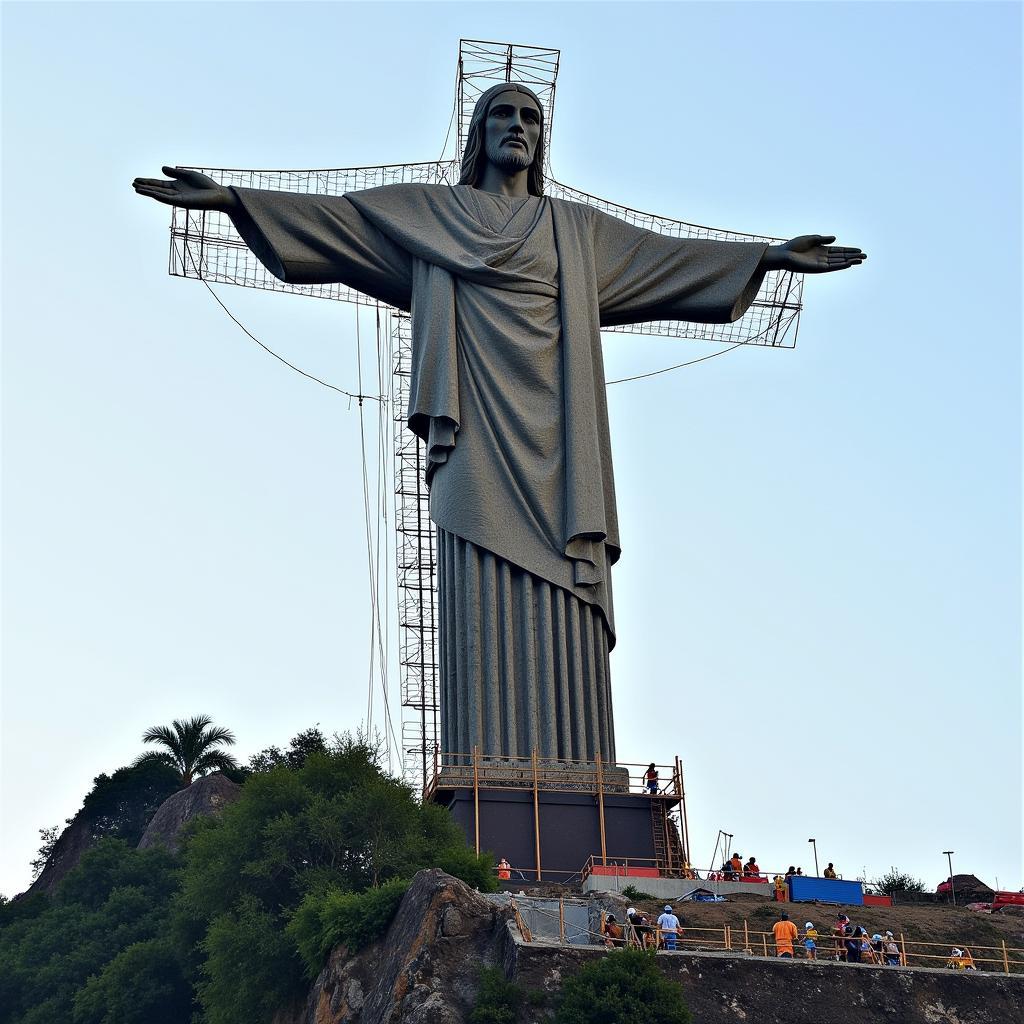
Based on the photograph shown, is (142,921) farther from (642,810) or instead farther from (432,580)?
(432,580)

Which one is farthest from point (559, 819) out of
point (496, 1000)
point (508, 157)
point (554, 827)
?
point (508, 157)

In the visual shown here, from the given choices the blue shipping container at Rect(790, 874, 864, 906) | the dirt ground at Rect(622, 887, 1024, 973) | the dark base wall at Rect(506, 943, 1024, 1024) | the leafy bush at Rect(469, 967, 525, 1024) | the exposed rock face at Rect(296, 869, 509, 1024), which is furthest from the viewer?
the blue shipping container at Rect(790, 874, 864, 906)

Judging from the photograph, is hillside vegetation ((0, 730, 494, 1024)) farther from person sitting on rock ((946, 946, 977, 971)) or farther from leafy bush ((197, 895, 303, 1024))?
person sitting on rock ((946, 946, 977, 971))

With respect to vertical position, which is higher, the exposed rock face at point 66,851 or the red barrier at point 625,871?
the exposed rock face at point 66,851

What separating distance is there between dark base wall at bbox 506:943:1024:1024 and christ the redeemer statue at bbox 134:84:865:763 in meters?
10.1

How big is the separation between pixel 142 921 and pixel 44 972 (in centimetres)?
A: 236

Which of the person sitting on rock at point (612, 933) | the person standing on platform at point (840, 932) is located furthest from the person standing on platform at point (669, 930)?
the person standing on platform at point (840, 932)

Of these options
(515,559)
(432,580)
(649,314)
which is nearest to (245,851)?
(515,559)

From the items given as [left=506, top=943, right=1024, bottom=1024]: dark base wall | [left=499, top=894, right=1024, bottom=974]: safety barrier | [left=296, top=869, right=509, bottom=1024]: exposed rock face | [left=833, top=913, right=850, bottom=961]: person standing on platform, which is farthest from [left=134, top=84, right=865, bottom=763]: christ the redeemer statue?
[left=506, top=943, right=1024, bottom=1024]: dark base wall

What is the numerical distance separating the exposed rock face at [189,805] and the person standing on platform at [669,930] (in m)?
23.9

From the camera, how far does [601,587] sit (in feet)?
127

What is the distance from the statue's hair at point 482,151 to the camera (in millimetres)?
42562

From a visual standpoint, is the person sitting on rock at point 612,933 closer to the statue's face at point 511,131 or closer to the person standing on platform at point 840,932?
the person standing on platform at point 840,932

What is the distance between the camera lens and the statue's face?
42.0 meters
